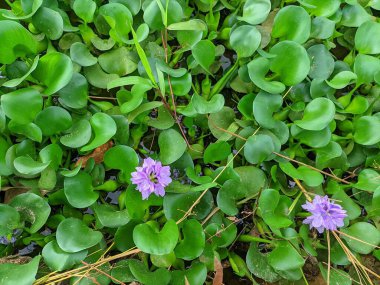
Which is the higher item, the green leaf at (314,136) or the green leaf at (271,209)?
the green leaf at (314,136)

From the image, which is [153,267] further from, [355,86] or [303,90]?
[355,86]

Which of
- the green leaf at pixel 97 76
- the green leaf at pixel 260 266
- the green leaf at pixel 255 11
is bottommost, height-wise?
the green leaf at pixel 260 266

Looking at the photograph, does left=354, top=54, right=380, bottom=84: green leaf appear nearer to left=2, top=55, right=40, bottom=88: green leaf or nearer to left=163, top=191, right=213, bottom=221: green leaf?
left=163, top=191, right=213, bottom=221: green leaf

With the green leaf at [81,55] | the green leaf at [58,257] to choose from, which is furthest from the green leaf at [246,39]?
the green leaf at [58,257]

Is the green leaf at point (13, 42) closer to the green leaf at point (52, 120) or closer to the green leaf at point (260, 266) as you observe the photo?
the green leaf at point (52, 120)

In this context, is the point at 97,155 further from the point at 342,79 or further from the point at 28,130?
the point at 342,79

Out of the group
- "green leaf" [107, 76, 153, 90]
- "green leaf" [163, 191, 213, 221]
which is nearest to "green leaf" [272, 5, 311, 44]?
"green leaf" [107, 76, 153, 90]
